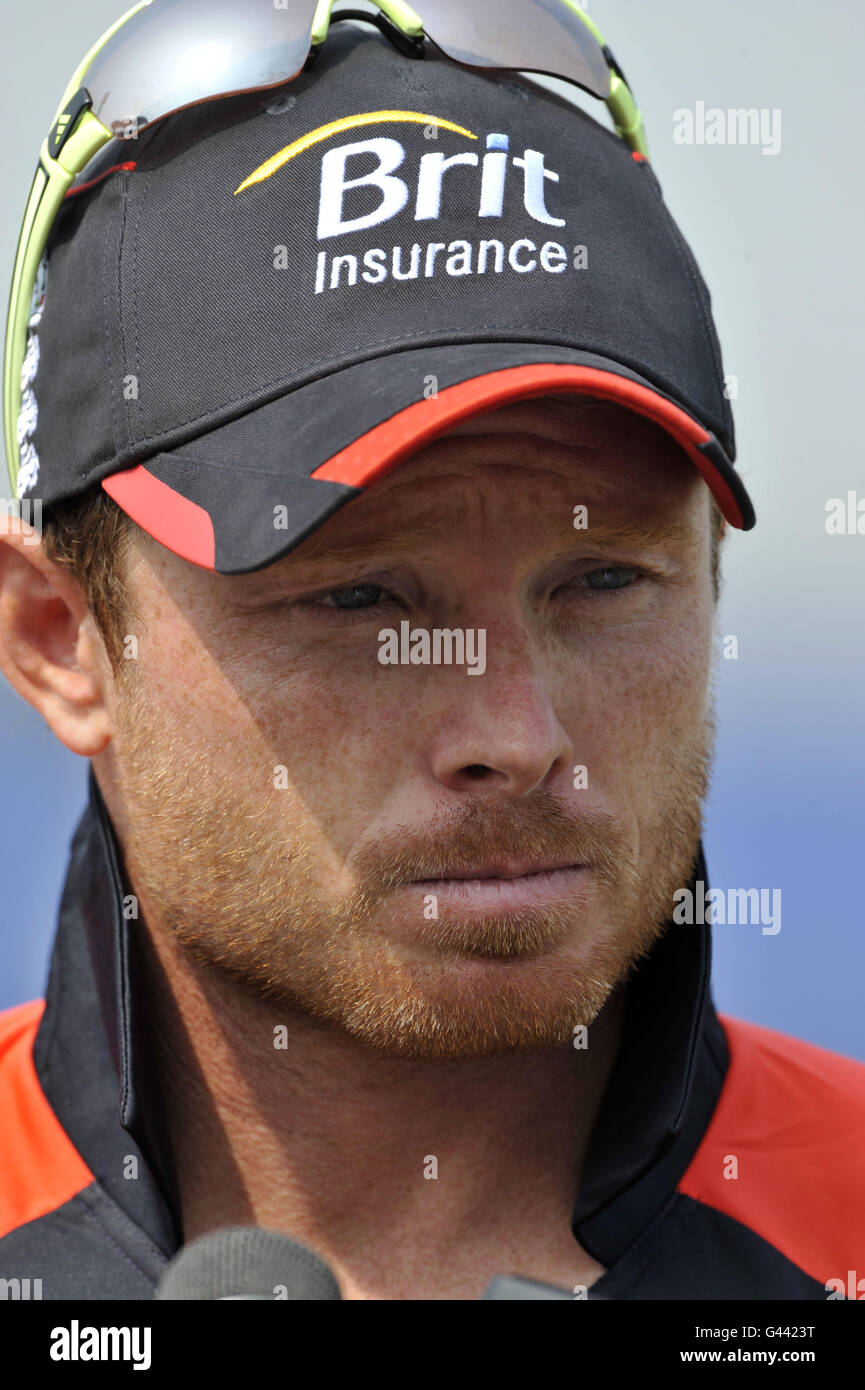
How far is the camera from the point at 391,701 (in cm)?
128

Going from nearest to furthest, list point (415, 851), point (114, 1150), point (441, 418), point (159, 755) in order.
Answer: point (441, 418) → point (415, 851) → point (159, 755) → point (114, 1150)

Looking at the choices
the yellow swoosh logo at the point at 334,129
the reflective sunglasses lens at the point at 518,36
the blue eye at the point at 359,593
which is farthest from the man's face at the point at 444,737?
the reflective sunglasses lens at the point at 518,36

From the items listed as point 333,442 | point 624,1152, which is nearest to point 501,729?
point 333,442

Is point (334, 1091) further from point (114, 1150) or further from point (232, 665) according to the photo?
point (232, 665)

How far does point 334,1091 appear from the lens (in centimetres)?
149

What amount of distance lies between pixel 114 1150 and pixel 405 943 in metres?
0.45

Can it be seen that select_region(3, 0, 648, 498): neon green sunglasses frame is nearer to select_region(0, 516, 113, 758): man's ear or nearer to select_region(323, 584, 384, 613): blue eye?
select_region(0, 516, 113, 758): man's ear

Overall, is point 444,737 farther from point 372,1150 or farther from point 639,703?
point 372,1150

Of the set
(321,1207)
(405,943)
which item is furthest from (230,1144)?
(405,943)

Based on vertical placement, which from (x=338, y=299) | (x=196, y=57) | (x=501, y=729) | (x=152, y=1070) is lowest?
(x=152, y=1070)

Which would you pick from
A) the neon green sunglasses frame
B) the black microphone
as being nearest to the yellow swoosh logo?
the neon green sunglasses frame

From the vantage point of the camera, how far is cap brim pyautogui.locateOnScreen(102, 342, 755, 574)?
1.17 m

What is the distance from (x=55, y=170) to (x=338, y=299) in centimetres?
41

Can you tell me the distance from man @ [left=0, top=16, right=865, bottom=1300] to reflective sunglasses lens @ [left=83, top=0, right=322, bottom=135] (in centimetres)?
3
